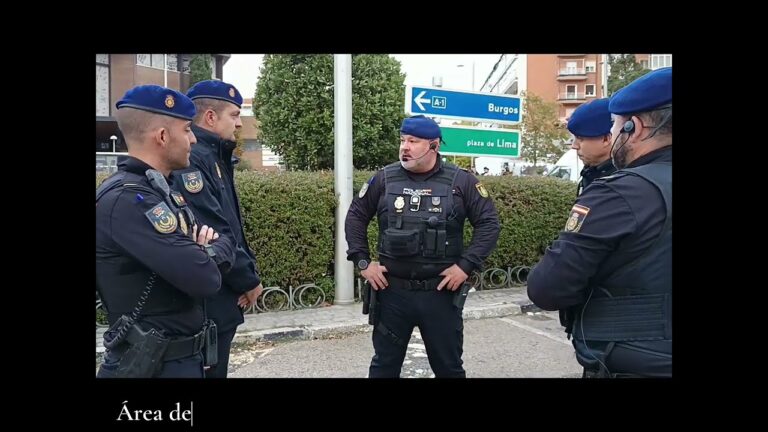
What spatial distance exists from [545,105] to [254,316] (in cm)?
2725

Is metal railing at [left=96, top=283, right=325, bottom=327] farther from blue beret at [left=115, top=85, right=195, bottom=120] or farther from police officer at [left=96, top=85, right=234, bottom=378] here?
blue beret at [left=115, top=85, right=195, bottom=120]

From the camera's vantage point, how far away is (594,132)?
3.11m

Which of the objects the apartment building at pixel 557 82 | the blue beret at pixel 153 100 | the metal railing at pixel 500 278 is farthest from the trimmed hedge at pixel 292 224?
the apartment building at pixel 557 82

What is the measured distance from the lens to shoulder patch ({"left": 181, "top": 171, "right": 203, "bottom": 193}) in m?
2.51

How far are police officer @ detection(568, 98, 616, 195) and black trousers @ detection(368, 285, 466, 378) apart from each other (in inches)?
47.7

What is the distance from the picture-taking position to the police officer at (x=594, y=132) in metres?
3.09

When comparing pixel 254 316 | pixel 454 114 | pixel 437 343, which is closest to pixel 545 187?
pixel 454 114

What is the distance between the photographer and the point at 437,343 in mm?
3025

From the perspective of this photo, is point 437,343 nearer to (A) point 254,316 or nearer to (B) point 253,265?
(B) point 253,265

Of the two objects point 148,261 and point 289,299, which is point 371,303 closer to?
point 148,261

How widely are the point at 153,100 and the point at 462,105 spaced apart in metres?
4.77

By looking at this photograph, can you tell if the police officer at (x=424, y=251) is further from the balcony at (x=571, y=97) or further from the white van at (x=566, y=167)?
the balcony at (x=571, y=97)

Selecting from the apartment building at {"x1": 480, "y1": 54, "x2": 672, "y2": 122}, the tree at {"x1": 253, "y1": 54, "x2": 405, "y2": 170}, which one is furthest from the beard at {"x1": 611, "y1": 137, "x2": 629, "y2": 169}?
the apartment building at {"x1": 480, "y1": 54, "x2": 672, "y2": 122}

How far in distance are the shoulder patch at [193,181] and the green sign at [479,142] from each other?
13.0 feet
